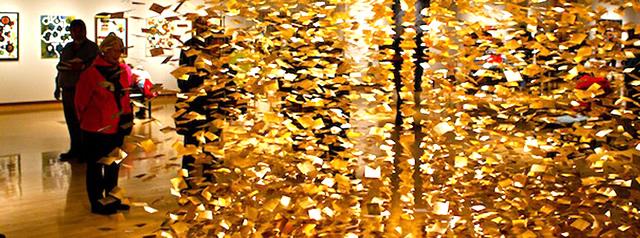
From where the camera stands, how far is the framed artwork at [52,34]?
1220cm

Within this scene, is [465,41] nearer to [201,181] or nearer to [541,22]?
[541,22]

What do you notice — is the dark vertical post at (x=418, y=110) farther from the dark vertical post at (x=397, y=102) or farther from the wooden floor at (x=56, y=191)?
the wooden floor at (x=56, y=191)

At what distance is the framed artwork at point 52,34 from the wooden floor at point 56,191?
3.74 meters

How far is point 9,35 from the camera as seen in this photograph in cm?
1182

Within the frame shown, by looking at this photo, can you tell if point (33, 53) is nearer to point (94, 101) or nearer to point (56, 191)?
point (56, 191)

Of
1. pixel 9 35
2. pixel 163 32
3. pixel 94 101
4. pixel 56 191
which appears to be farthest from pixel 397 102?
pixel 9 35

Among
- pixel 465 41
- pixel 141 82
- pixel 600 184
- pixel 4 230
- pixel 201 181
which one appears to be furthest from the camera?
pixel 141 82

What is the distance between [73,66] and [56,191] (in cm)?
131

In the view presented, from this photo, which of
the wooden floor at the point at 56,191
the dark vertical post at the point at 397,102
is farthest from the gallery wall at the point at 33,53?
the dark vertical post at the point at 397,102

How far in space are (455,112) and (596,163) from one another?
0.34m

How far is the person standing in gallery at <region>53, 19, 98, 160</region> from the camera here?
20.1ft

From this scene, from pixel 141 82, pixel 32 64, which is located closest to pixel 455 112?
pixel 141 82

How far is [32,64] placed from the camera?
12.2 metres

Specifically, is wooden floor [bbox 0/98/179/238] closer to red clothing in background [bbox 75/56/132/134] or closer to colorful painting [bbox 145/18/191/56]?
colorful painting [bbox 145/18/191/56]
